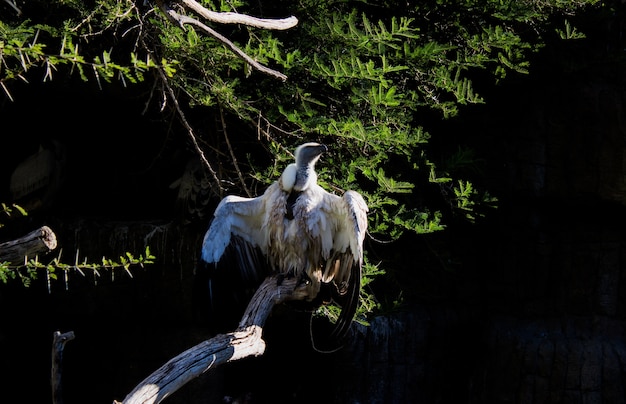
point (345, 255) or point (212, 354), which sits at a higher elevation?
point (345, 255)

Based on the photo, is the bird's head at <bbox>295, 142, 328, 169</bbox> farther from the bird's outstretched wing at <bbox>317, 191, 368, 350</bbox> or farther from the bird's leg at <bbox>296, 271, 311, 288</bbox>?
the bird's leg at <bbox>296, 271, 311, 288</bbox>

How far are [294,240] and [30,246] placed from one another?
1566 millimetres

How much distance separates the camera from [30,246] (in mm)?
3092

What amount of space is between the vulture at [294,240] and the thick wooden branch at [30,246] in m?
1.39

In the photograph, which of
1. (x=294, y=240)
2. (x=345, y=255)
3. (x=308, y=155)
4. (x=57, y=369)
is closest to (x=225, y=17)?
(x=57, y=369)

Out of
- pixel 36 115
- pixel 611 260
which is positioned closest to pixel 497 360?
pixel 611 260

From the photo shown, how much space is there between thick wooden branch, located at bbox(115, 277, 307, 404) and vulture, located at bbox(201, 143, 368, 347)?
0.92 feet

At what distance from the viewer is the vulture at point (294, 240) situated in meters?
4.33

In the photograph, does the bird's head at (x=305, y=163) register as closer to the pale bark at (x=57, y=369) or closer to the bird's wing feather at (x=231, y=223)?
the bird's wing feather at (x=231, y=223)

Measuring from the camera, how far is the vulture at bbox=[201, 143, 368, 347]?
171 inches

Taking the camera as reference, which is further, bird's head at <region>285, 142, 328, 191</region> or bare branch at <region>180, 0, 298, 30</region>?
bird's head at <region>285, 142, 328, 191</region>

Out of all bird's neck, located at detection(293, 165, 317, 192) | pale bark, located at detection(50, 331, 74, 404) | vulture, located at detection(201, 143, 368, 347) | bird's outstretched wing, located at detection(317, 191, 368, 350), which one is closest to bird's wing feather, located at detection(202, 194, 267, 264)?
vulture, located at detection(201, 143, 368, 347)

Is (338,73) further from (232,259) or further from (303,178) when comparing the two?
(232,259)

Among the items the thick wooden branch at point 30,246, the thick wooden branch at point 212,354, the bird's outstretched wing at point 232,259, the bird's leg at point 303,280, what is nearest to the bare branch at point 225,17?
the thick wooden branch at point 30,246
